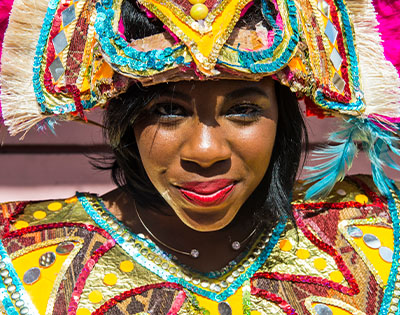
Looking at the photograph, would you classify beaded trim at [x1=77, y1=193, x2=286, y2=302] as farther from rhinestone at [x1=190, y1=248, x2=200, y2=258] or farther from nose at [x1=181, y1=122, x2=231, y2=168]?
nose at [x1=181, y1=122, x2=231, y2=168]

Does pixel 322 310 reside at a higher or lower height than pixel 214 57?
lower

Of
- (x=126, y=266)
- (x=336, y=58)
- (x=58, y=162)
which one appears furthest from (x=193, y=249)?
(x=58, y=162)

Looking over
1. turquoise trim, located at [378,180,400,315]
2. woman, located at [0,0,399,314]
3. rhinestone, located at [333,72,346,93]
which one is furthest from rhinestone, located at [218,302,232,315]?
rhinestone, located at [333,72,346,93]

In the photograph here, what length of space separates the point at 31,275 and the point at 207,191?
466 mm

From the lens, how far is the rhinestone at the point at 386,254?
1669 millimetres

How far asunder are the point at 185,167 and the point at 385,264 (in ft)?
2.00

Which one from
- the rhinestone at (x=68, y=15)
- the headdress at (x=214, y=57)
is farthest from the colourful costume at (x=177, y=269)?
the rhinestone at (x=68, y=15)

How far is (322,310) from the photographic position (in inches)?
61.7

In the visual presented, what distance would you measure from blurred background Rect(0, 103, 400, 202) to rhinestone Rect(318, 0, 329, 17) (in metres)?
1.28

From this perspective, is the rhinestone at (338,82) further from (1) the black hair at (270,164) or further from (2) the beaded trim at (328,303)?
→ (2) the beaded trim at (328,303)

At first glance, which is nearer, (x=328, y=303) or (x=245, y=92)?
(x=245, y=92)

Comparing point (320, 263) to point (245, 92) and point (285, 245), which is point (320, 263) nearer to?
point (285, 245)

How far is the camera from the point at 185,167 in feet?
4.74

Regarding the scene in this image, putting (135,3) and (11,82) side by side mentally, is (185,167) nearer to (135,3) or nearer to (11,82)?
(135,3)
